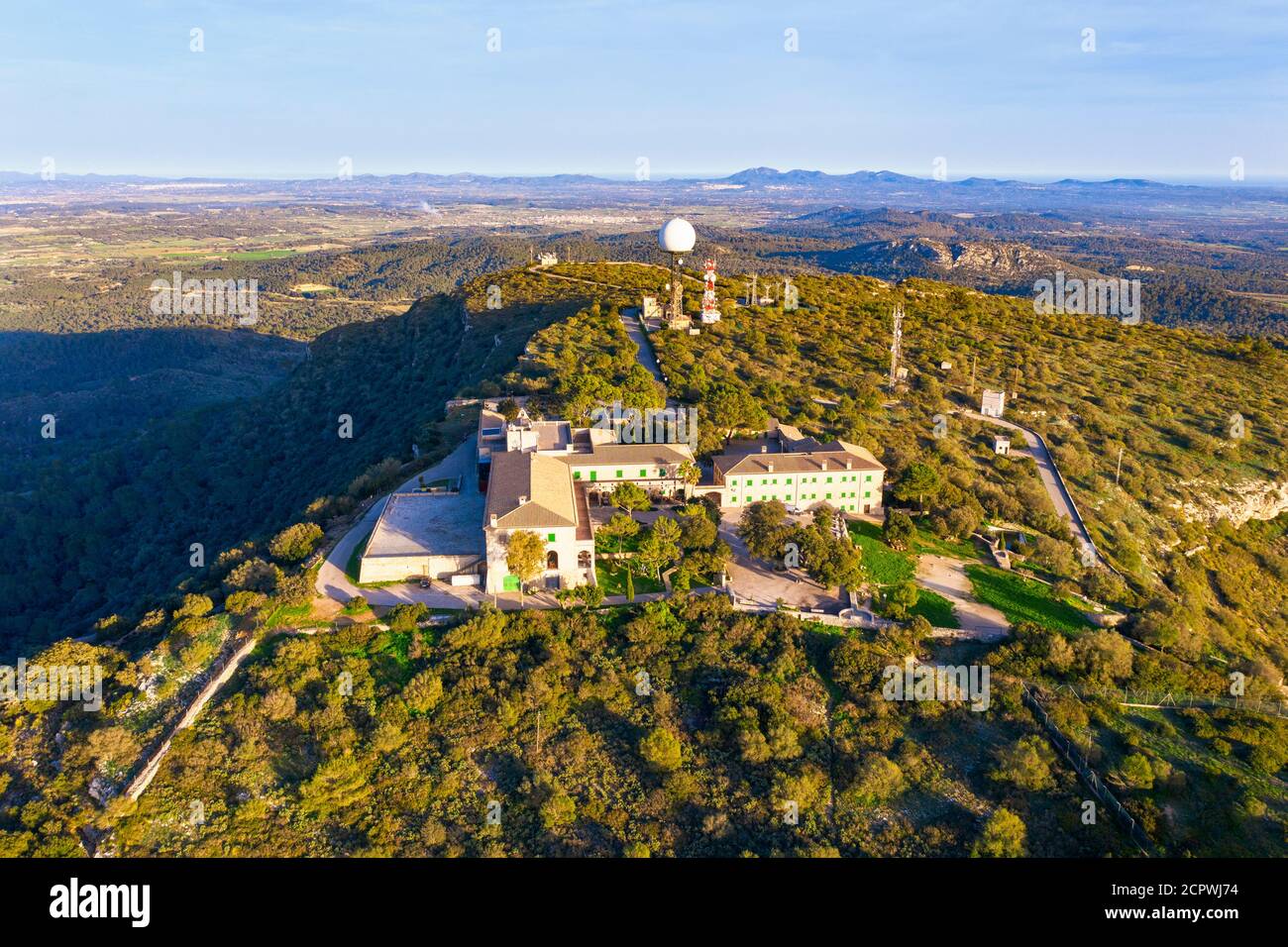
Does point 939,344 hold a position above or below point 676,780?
above

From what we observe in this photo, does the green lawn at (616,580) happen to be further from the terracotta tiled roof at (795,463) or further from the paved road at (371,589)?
the terracotta tiled roof at (795,463)

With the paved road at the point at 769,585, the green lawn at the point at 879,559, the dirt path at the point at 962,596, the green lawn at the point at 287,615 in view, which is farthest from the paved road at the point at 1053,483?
the green lawn at the point at 287,615

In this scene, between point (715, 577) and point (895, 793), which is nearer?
point (895, 793)

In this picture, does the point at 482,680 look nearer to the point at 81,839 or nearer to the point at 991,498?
the point at 81,839

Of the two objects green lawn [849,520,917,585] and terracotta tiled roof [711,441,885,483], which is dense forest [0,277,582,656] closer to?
terracotta tiled roof [711,441,885,483]

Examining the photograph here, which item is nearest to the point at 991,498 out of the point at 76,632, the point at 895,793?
the point at 895,793

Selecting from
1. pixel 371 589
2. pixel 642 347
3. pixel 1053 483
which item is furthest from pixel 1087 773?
pixel 642 347
